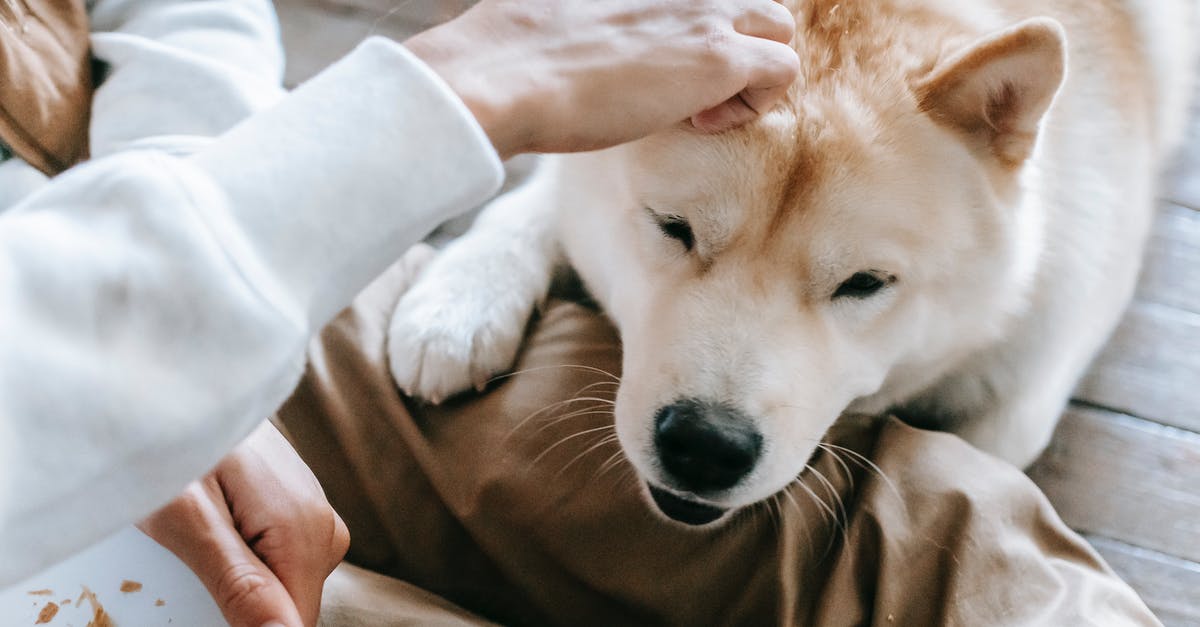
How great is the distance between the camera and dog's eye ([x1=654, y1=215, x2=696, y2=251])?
3.46 ft

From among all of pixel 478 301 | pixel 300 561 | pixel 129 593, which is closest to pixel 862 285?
pixel 478 301

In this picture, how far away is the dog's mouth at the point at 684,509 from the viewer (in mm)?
1059

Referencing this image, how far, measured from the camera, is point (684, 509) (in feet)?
3.49

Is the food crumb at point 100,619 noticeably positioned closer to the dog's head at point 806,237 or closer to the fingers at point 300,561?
the fingers at point 300,561

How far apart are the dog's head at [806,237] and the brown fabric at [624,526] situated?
9 centimetres

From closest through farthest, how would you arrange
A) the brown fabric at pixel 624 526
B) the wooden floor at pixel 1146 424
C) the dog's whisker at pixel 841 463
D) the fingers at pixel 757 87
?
the fingers at pixel 757 87 < the brown fabric at pixel 624 526 < the dog's whisker at pixel 841 463 < the wooden floor at pixel 1146 424

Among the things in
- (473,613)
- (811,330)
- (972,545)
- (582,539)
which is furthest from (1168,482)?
(473,613)

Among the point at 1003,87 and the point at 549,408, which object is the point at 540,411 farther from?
the point at 1003,87

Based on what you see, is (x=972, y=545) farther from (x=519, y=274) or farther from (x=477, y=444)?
(x=519, y=274)

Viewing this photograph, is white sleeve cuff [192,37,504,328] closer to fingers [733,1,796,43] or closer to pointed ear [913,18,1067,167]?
fingers [733,1,796,43]

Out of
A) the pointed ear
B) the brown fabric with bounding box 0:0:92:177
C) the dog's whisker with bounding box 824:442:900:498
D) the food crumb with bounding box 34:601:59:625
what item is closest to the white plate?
the food crumb with bounding box 34:601:59:625

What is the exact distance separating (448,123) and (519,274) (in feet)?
2.32

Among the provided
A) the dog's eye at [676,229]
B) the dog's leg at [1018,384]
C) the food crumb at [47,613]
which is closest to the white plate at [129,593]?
the food crumb at [47,613]

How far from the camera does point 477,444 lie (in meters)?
1.16
